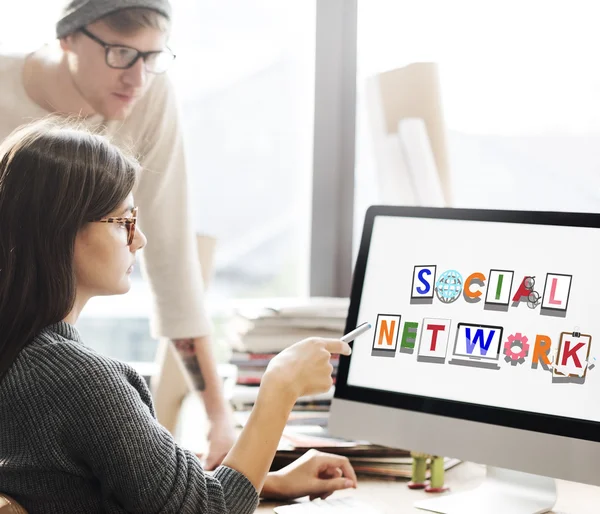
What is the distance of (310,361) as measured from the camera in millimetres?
1149

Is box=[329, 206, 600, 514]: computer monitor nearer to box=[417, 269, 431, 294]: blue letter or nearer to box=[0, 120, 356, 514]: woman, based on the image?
box=[417, 269, 431, 294]: blue letter

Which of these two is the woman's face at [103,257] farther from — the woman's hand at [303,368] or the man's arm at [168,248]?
the man's arm at [168,248]

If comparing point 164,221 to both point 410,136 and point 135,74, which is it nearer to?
point 135,74

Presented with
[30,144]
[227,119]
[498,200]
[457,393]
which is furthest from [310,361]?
[227,119]

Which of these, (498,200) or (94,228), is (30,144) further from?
(498,200)

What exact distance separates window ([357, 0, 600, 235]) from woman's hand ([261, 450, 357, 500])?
765 mm

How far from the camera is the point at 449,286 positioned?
1280 millimetres

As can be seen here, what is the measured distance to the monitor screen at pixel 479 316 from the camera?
3.82 feet

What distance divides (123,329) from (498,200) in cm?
106

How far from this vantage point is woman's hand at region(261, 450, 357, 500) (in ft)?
4.24

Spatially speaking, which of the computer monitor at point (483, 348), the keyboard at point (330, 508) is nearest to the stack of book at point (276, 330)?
the computer monitor at point (483, 348)

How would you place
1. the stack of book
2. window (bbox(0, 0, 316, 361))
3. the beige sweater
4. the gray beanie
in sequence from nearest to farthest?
the gray beanie → the beige sweater → the stack of book → window (bbox(0, 0, 316, 361))

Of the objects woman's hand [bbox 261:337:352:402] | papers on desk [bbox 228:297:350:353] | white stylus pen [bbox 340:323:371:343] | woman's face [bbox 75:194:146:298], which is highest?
woman's face [bbox 75:194:146:298]

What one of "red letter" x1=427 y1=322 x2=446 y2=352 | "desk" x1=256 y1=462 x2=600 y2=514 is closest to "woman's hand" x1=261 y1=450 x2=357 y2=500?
"desk" x1=256 y1=462 x2=600 y2=514
